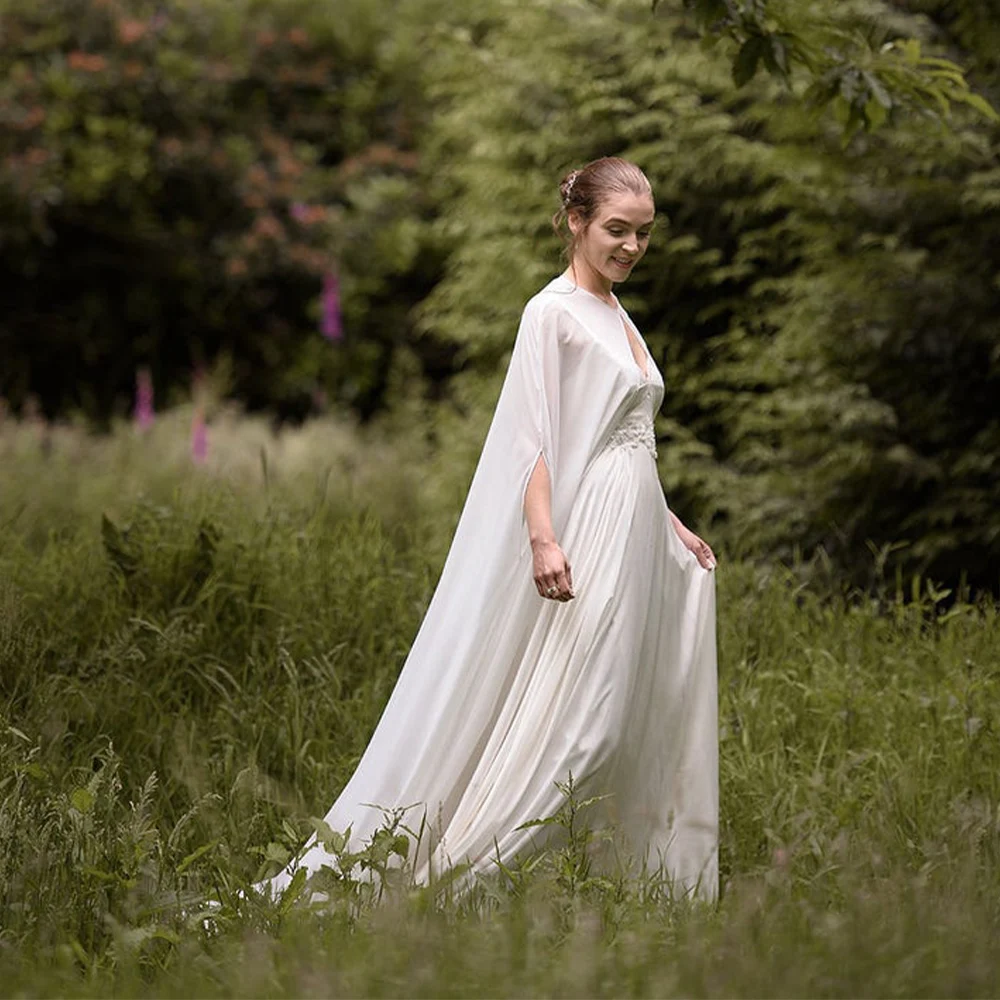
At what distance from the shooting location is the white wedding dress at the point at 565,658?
3.47 metres

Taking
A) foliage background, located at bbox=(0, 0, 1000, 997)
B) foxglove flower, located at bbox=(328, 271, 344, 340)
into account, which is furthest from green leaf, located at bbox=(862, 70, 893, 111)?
foxglove flower, located at bbox=(328, 271, 344, 340)

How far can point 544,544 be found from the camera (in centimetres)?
338

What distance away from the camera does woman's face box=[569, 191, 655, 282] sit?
3.55 m

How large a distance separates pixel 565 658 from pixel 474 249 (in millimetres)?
5024

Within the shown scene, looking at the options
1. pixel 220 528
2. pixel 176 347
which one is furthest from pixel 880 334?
pixel 176 347

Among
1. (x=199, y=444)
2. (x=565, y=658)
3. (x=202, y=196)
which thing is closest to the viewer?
(x=565, y=658)

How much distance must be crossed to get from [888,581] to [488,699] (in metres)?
3.20

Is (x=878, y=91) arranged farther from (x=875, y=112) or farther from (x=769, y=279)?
(x=769, y=279)

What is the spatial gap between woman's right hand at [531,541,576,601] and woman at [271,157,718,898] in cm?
2

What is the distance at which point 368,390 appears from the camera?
12.0 meters

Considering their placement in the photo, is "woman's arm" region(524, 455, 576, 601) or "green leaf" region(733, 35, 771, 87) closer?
A: "woman's arm" region(524, 455, 576, 601)

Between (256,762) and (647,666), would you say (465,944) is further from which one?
(256,762)

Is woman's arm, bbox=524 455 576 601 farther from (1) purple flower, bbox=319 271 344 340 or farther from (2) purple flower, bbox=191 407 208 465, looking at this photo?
(1) purple flower, bbox=319 271 344 340

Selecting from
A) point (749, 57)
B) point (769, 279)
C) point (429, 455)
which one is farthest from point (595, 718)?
point (429, 455)
